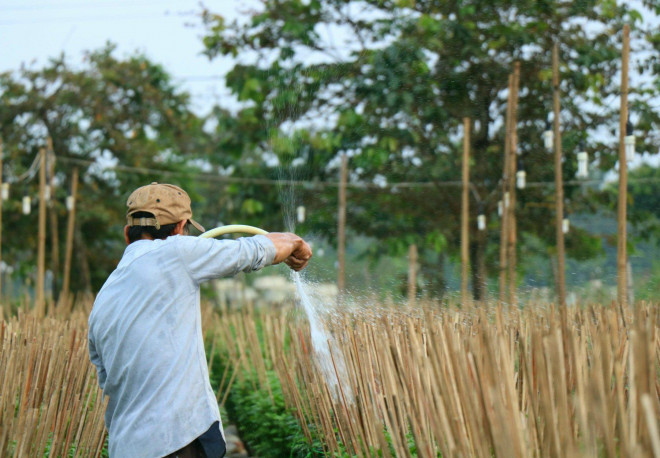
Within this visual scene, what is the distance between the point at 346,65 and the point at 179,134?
830 cm

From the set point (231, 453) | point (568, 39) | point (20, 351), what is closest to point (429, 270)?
point (568, 39)

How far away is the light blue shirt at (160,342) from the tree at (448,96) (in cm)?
587

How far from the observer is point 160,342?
2238 millimetres

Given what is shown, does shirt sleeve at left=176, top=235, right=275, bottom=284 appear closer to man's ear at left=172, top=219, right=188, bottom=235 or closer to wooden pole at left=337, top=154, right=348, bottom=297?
man's ear at left=172, top=219, right=188, bottom=235

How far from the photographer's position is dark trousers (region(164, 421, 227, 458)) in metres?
2.24

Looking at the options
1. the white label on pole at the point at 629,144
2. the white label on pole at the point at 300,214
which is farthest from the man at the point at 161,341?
the white label on pole at the point at 300,214

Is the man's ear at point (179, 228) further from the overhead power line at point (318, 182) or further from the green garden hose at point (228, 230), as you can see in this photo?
the overhead power line at point (318, 182)

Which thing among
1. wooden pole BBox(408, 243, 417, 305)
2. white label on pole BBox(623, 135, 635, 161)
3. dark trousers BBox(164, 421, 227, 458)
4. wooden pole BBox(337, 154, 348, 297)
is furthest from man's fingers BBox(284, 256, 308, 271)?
wooden pole BBox(337, 154, 348, 297)

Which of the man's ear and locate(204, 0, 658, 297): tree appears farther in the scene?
locate(204, 0, 658, 297): tree

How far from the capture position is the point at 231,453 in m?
5.38

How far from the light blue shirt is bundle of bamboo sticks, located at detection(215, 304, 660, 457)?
0.52 metres

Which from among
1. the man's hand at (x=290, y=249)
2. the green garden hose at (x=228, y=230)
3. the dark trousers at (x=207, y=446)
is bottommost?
the dark trousers at (x=207, y=446)

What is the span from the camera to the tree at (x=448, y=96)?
8695mm

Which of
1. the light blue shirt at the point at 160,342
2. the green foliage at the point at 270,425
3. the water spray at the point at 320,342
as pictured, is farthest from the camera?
the green foliage at the point at 270,425
